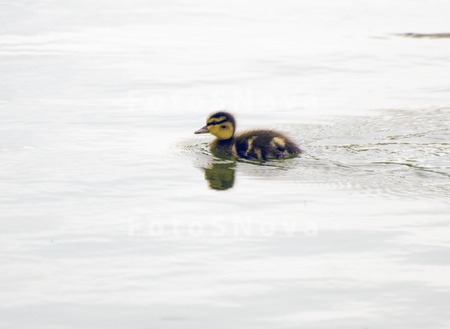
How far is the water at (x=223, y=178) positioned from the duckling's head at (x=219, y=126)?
0.16m

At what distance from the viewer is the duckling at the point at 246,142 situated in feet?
22.0

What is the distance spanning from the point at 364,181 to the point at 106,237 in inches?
65.2

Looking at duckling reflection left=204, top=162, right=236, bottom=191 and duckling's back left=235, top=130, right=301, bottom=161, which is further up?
duckling's back left=235, top=130, right=301, bottom=161

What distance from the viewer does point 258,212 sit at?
212 inches

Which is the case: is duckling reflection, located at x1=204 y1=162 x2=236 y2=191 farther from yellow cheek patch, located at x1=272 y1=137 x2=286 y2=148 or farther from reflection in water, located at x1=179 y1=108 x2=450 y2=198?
yellow cheek patch, located at x1=272 y1=137 x2=286 y2=148

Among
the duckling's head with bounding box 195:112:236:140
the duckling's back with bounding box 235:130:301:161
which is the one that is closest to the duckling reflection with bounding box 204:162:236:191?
the duckling's back with bounding box 235:130:301:161

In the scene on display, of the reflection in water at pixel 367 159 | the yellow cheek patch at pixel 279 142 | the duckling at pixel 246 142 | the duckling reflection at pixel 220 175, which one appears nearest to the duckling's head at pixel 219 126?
the duckling at pixel 246 142

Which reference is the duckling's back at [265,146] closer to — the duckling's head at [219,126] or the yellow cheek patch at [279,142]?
the yellow cheek patch at [279,142]

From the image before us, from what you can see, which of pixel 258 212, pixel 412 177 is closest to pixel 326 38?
pixel 412 177

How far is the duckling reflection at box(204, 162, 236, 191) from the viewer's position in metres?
6.04

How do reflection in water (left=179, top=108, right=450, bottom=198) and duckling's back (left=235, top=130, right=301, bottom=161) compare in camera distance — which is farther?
duckling's back (left=235, top=130, right=301, bottom=161)

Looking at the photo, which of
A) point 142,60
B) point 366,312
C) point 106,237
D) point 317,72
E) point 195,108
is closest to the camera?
point 366,312

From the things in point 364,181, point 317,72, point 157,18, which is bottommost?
point 364,181

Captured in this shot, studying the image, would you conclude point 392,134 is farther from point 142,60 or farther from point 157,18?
point 157,18
